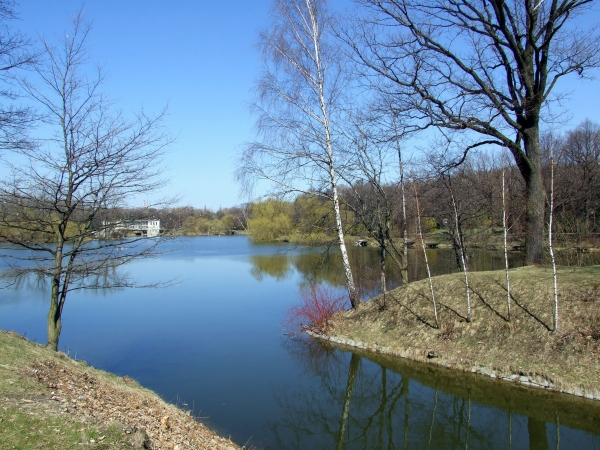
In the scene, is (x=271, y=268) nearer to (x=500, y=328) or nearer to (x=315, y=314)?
(x=315, y=314)

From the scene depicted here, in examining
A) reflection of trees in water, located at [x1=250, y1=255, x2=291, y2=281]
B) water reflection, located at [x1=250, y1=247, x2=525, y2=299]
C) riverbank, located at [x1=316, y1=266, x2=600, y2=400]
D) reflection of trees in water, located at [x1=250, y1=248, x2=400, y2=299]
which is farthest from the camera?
reflection of trees in water, located at [x1=250, y1=255, x2=291, y2=281]

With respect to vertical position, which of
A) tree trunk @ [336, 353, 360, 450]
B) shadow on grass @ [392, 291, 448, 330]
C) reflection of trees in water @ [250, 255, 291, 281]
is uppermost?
shadow on grass @ [392, 291, 448, 330]

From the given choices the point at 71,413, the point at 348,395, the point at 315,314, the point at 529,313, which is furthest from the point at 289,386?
the point at 71,413

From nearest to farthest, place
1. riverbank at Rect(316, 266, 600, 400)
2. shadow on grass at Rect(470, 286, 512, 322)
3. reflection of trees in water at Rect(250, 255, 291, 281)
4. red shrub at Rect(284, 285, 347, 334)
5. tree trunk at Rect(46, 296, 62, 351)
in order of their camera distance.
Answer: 1. tree trunk at Rect(46, 296, 62, 351)
2. riverbank at Rect(316, 266, 600, 400)
3. shadow on grass at Rect(470, 286, 512, 322)
4. red shrub at Rect(284, 285, 347, 334)
5. reflection of trees in water at Rect(250, 255, 291, 281)

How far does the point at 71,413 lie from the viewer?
191 inches

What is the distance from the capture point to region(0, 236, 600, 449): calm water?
7.81 m

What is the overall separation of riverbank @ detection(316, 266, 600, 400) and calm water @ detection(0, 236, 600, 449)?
15.7 inches

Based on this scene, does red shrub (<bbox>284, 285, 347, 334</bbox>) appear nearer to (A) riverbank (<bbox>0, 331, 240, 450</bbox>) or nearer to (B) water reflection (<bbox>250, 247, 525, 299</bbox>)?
(B) water reflection (<bbox>250, 247, 525, 299</bbox>)

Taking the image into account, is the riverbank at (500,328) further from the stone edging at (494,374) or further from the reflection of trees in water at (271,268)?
the reflection of trees in water at (271,268)

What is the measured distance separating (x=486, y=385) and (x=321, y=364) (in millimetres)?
4154

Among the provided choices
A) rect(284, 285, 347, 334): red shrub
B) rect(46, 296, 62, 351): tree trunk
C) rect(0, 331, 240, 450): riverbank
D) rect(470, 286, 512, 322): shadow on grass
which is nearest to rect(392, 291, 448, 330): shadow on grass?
rect(470, 286, 512, 322): shadow on grass

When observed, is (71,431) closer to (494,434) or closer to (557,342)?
(494,434)

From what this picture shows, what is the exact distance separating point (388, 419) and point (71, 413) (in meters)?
5.83

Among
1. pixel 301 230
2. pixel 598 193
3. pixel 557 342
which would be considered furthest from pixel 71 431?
pixel 598 193
